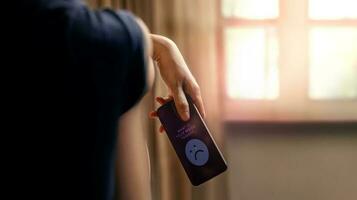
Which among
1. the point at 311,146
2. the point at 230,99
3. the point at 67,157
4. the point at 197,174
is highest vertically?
the point at 67,157

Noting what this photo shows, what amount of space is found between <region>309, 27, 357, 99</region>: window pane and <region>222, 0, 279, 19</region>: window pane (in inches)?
5.3

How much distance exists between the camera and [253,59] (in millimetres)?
1879

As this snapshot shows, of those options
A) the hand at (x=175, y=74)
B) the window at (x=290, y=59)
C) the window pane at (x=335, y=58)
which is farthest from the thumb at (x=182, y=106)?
the window pane at (x=335, y=58)

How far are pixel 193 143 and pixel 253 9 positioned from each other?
47.7 inches

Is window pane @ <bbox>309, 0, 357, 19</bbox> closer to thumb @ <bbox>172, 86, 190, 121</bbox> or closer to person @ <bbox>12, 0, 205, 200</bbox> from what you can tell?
thumb @ <bbox>172, 86, 190, 121</bbox>

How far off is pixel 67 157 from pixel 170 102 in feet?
0.87

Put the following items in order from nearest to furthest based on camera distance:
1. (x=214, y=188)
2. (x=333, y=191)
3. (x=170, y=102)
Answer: (x=170, y=102), (x=214, y=188), (x=333, y=191)

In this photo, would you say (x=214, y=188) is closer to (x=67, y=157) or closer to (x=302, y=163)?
(x=302, y=163)

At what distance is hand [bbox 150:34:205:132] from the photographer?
0.70 metres

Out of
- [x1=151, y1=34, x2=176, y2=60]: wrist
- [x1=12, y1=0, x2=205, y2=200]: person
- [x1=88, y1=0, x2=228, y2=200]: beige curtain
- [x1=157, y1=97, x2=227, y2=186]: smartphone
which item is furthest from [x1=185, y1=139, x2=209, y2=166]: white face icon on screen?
[x1=88, y1=0, x2=228, y2=200]: beige curtain

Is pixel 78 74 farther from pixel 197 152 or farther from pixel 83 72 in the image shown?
pixel 197 152

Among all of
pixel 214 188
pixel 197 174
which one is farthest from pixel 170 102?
pixel 214 188

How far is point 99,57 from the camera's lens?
47 cm

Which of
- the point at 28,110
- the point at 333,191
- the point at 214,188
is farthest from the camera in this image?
the point at 333,191
